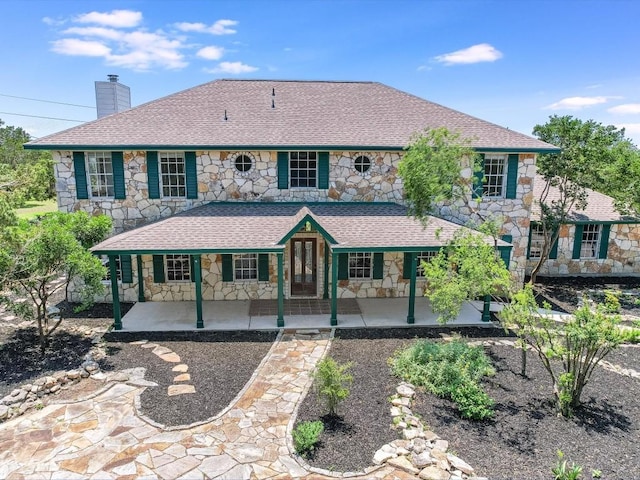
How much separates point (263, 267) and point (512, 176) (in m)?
9.20

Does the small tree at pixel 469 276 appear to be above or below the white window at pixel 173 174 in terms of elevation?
below

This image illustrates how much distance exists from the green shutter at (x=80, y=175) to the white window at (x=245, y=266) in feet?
17.8

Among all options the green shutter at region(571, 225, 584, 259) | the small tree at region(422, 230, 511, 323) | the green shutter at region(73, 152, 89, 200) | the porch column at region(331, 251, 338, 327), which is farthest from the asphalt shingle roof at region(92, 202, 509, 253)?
the green shutter at region(571, 225, 584, 259)

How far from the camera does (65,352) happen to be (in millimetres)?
10383

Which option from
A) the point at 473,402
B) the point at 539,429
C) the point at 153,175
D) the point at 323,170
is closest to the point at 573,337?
the point at 539,429

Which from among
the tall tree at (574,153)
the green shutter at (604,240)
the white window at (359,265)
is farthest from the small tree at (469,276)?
the green shutter at (604,240)

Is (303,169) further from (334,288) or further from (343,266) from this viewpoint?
(334,288)

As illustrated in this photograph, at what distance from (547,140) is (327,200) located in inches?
330

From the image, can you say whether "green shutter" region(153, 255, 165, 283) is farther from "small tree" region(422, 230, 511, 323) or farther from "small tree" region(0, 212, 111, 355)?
"small tree" region(422, 230, 511, 323)

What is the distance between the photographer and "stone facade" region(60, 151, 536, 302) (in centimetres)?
1389

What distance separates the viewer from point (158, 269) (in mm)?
14086

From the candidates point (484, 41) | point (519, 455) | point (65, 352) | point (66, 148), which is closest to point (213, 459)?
point (519, 455)

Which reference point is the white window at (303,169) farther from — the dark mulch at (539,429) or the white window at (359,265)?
the dark mulch at (539,429)

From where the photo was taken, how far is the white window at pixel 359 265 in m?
14.5
